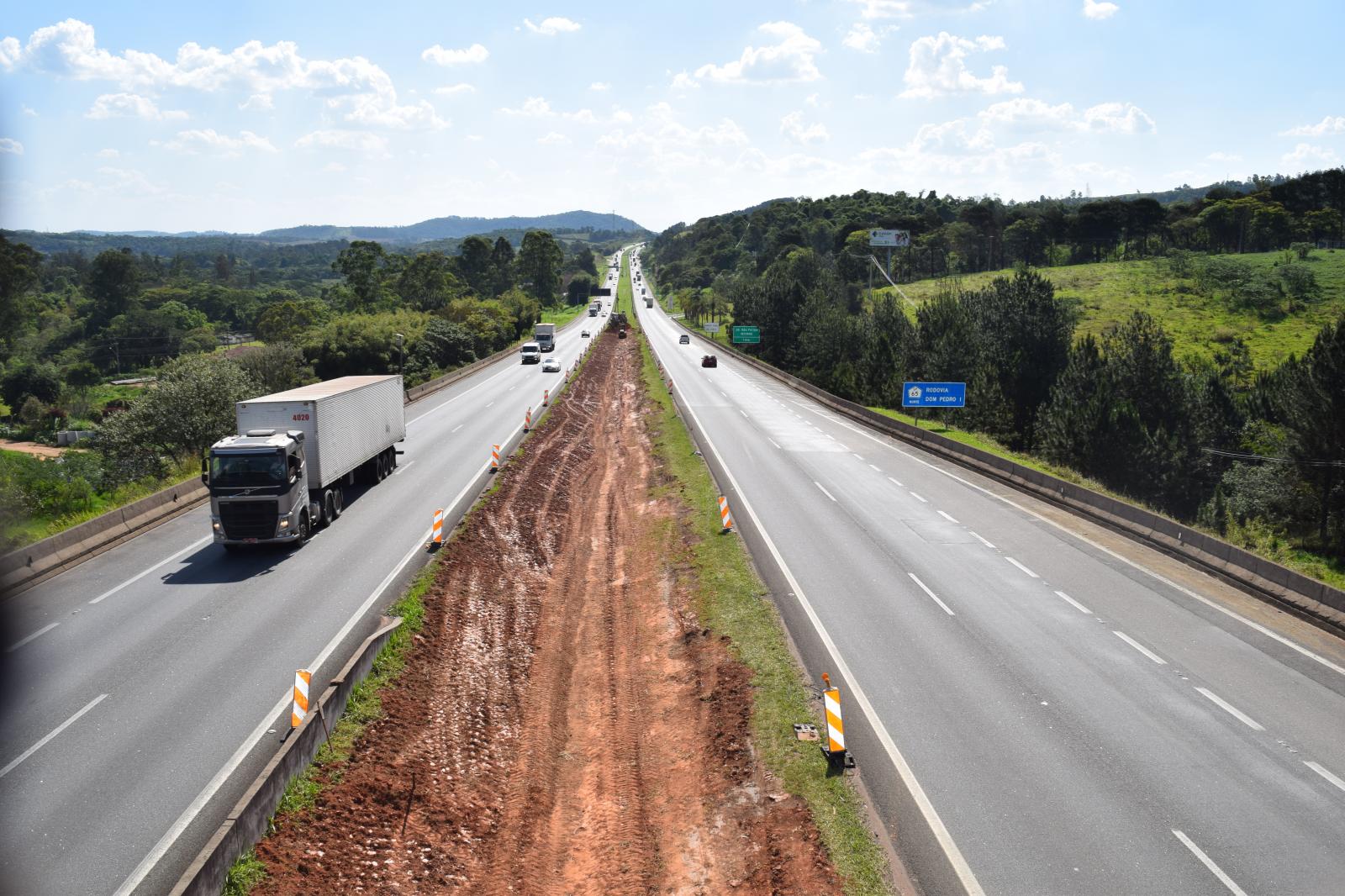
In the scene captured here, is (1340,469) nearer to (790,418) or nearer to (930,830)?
(790,418)

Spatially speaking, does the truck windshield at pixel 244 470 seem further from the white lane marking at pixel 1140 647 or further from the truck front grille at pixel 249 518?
the white lane marking at pixel 1140 647

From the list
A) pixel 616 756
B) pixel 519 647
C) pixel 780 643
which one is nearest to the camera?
pixel 616 756

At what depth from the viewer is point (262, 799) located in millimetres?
11039

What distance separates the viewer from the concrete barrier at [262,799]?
9469 millimetres

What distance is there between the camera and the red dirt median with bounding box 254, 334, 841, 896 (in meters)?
11.6

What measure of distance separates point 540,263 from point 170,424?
479ft

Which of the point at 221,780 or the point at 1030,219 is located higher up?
the point at 1030,219

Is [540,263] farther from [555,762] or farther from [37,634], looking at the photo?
[555,762]

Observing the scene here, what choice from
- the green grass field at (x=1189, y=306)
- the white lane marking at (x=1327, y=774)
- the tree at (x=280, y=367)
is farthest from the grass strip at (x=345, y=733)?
the green grass field at (x=1189, y=306)

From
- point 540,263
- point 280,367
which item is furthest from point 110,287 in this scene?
point 280,367

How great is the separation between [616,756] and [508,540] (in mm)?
12868

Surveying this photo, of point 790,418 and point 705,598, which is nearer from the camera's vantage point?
point 705,598

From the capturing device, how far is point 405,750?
14.4m

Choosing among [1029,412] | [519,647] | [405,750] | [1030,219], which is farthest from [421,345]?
[1030,219]
